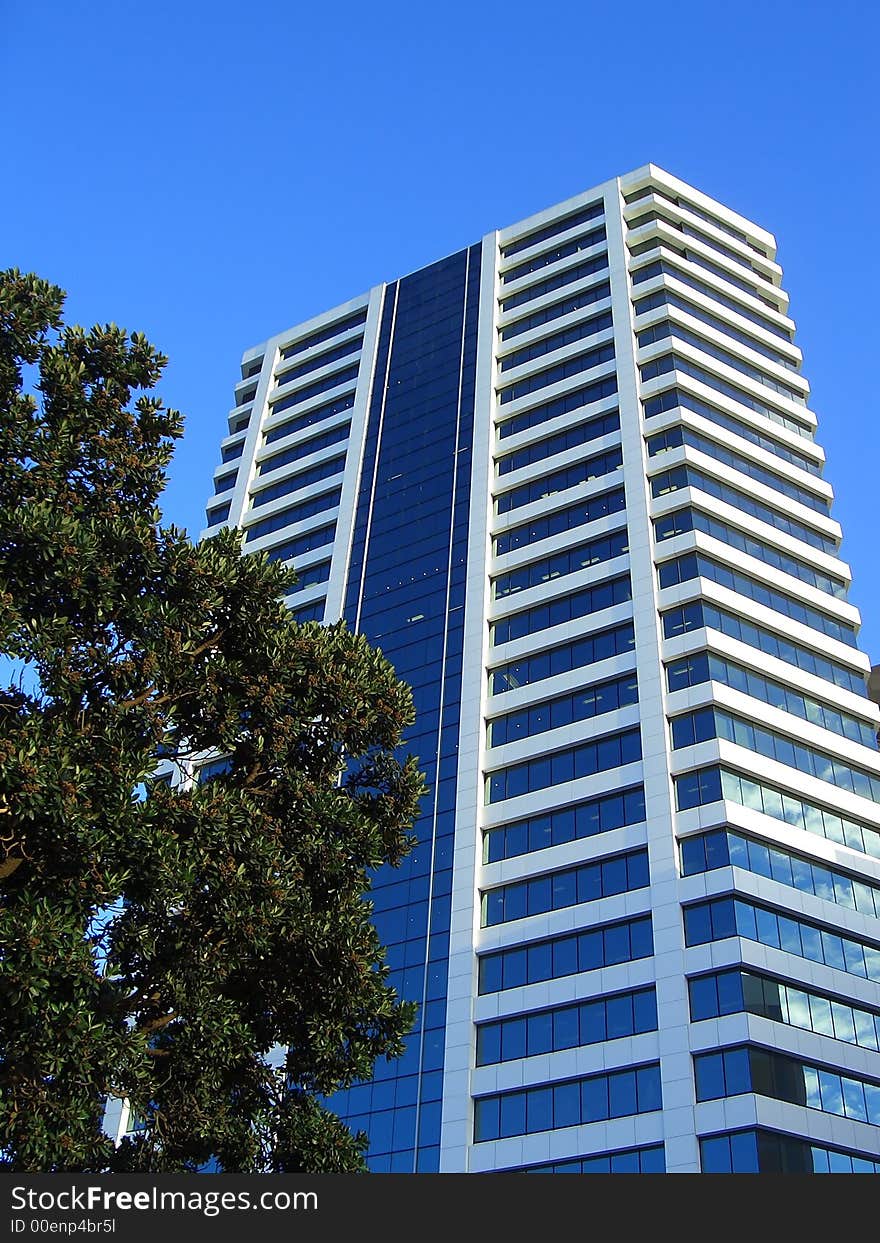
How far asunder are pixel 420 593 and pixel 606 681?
1346cm

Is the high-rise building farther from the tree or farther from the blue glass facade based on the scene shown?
the tree

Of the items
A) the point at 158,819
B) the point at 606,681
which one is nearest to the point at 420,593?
the point at 606,681

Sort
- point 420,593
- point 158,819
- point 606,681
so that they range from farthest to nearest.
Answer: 1. point 420,593
2. point 606,681
3. point 158,819

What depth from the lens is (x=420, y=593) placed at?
7281cm

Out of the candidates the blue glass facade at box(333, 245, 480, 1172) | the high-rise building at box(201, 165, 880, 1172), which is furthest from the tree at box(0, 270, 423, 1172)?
the high-rise building at box(201, 165, 880, 1172)

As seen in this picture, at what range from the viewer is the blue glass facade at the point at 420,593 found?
5566 centimetres

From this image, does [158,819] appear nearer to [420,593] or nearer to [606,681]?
[606,681]

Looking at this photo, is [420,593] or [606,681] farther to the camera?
[420,593]

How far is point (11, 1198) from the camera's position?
591 inches

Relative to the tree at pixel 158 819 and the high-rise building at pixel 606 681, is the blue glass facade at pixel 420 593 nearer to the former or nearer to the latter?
the high-rise building at pixel 606 681

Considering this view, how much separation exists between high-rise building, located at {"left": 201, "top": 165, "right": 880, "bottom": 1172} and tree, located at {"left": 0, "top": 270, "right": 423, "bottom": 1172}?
101 feet

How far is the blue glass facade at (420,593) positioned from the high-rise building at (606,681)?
19cm

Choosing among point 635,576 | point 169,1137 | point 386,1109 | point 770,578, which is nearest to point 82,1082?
point 169,1137

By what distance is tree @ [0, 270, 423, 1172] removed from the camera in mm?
18984
